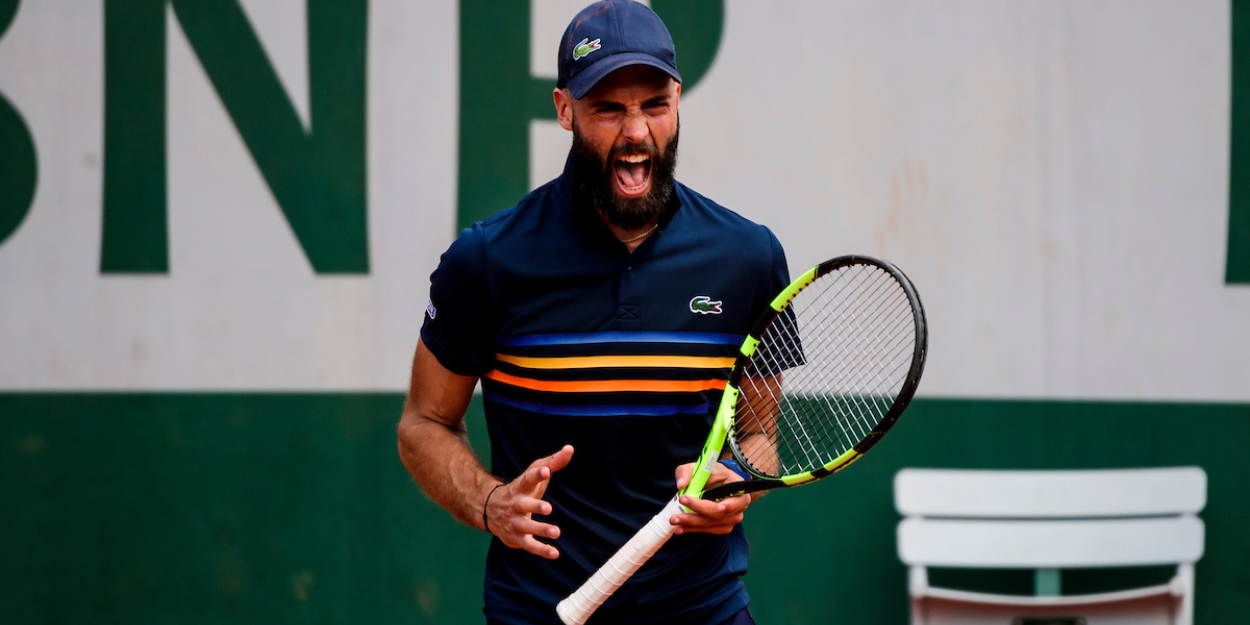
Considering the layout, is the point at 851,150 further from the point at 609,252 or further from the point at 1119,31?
the point at 609,252

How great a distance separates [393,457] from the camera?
13.0 ft

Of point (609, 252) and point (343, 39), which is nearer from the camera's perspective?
point (609, 252)

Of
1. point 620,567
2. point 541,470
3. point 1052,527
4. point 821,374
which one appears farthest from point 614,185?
point 1052,527

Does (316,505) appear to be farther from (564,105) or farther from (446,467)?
(564,105)

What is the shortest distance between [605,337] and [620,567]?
1.27 ft

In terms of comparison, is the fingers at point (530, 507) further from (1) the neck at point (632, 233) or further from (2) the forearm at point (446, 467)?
(1) the neck at point (632, 233)

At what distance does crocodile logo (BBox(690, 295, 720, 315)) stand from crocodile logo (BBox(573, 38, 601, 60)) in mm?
459

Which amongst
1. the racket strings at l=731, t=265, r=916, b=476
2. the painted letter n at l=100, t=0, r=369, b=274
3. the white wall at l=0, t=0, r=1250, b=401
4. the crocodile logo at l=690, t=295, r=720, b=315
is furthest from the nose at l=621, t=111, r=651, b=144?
the painted letter n at l=100, t=0, r=369, b=274

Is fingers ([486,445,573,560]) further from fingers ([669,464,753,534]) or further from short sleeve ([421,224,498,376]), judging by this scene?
short sleeve ([421,224,498,376])

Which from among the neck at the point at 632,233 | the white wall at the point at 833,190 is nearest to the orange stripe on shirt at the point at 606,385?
the neck at the point at 632,233

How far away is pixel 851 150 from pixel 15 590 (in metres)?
2.99

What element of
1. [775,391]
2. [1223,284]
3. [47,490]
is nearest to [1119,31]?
[1223,284]

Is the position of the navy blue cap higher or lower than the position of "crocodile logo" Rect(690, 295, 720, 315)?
higher

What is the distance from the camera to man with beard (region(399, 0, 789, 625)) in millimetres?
2139
